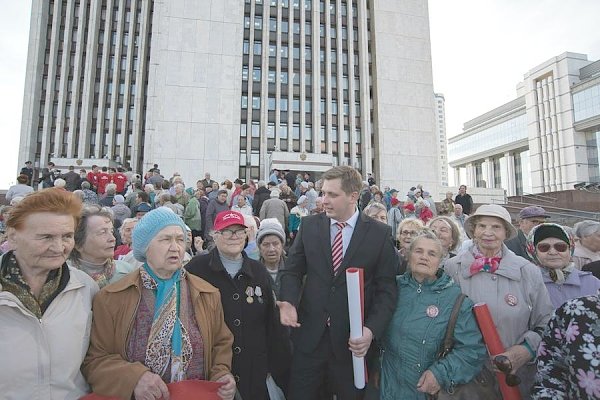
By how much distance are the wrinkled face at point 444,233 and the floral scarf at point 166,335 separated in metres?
3.33

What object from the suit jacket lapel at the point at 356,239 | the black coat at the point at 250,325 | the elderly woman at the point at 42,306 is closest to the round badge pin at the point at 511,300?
the suit jacket lapel at the point at 356,239

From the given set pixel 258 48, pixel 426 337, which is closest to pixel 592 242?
pixel 426 337

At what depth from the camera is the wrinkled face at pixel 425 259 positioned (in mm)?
2740

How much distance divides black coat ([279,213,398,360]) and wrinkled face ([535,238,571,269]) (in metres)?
1.27

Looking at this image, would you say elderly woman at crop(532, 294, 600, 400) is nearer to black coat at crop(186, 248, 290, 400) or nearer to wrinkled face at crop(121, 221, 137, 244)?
black coat at crop(186, 248, 290, 400)

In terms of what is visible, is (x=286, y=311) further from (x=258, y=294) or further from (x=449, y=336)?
Result: (x=449, y=336)

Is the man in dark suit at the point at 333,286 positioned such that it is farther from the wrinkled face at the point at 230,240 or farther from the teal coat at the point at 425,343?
the wrinkled face at the point at 230,240

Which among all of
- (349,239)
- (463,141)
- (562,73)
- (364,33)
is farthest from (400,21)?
(463,141)

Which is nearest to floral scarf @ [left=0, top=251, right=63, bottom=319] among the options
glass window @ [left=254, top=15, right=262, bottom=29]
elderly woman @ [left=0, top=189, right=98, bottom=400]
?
elderly woman @ [left=0, top=189, right=98, bottom=400]

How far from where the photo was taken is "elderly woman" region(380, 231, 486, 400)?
246cm

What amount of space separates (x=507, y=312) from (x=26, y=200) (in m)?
3.17

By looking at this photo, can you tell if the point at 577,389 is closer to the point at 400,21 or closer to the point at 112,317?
the point at 112,317

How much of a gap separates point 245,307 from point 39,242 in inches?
54.6

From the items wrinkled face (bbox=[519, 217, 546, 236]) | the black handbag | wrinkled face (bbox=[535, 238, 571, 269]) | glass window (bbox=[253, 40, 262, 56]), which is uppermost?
glass window (bbox=[253, 40, 262, 56])
